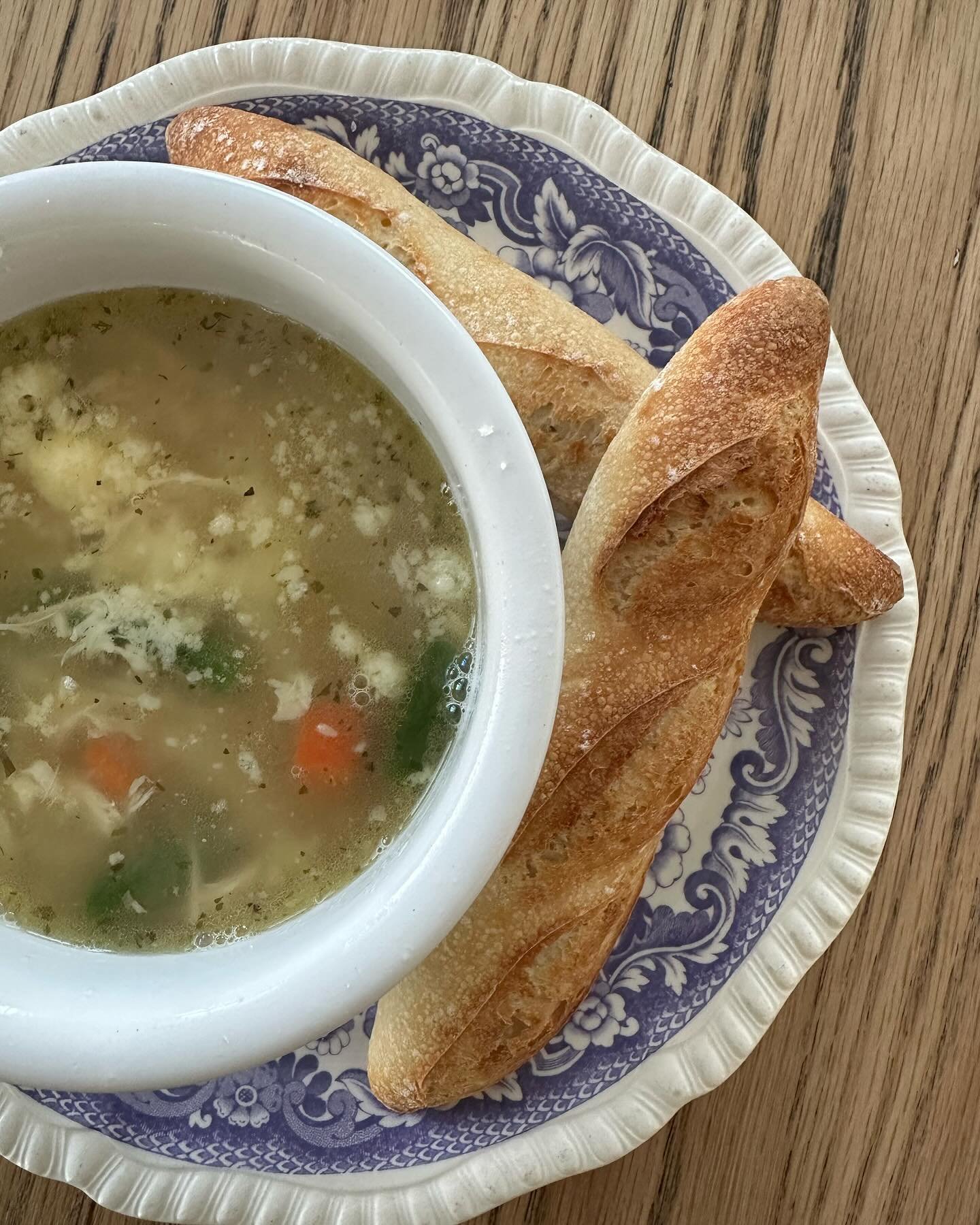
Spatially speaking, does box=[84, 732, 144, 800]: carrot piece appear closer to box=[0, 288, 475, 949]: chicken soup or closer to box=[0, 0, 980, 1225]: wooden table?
box=[0, 288, 475, 949]: chicken soup

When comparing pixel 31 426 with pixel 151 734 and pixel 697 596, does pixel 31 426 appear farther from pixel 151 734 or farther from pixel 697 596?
pixel 697 596

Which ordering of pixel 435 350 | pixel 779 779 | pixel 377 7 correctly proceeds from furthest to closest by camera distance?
1. pixel 377 7
2. pixel 779 779
3. pixel 435 350

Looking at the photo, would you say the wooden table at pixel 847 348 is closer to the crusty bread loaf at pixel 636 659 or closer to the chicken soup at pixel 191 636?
the crusty bread loaf at pixel 636 659

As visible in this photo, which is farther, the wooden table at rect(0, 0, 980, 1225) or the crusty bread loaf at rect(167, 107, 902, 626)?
the wooden table at rect(0, 0, 980, 1225)

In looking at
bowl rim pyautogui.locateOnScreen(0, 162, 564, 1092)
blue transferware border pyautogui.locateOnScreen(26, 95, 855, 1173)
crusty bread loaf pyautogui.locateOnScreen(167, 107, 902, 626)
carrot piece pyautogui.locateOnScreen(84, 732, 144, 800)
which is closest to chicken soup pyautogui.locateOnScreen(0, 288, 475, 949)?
carrot piece pyautogui.locateOnScreen(84, 732, 144, 800)

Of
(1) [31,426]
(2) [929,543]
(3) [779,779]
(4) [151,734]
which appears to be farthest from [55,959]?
(2) [929,543]

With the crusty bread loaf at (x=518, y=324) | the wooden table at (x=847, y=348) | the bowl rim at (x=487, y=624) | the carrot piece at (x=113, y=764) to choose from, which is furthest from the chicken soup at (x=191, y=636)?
the wooden table at (x=847, y=348)
